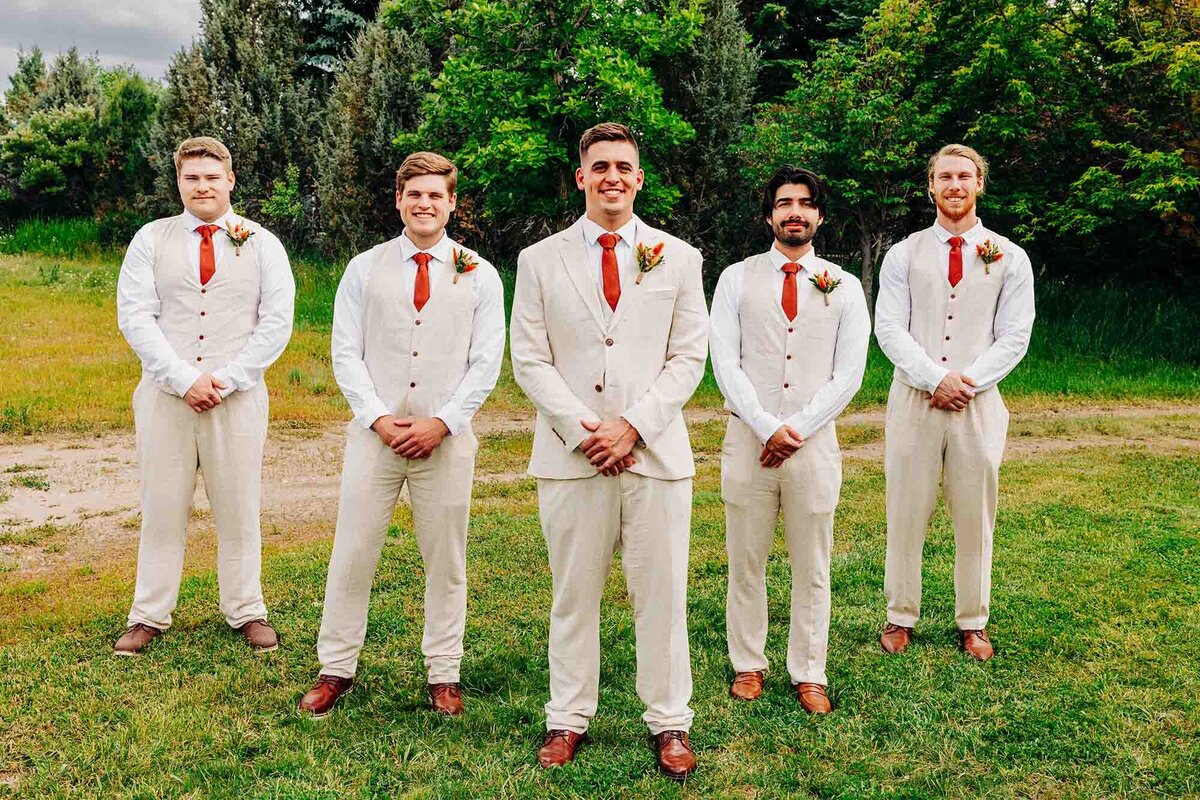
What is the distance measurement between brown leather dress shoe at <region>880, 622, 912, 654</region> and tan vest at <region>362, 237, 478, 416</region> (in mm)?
2723

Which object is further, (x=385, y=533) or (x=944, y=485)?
(x=944, y=485)

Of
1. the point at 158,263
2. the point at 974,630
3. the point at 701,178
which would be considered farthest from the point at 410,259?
the point at 701,178

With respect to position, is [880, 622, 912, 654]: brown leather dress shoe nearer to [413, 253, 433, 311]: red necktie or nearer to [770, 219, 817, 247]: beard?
[770, 219, 817, 247]: beard

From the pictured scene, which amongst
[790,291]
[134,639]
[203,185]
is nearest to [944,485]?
[790,291]

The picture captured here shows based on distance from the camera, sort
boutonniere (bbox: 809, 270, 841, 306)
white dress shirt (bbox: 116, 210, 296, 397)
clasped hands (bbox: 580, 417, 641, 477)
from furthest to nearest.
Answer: white dress shirt (bbox: 116, 210, 296, 397) < boutonniere (bbox: 809, 270, 841, 306) < clasped hands (bbox: 580, 417, 641, 477)

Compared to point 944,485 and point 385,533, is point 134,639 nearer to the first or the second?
point 385,533

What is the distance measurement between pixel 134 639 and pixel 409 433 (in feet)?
6.94

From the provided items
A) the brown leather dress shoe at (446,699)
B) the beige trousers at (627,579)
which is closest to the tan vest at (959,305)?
the beige trousers at (627,579)

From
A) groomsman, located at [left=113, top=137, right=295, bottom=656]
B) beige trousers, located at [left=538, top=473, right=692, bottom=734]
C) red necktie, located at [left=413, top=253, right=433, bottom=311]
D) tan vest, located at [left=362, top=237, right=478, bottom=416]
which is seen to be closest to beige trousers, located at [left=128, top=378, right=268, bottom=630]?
groomsman, located at [left=113, top=137, right=295, bottom=656]

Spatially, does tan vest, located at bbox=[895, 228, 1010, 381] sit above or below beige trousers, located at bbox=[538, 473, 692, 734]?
above

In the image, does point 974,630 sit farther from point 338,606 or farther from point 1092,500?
point 1092,500

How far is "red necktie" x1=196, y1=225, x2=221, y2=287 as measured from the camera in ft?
17.1

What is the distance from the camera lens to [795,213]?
4.63 metres

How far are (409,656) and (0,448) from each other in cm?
680
